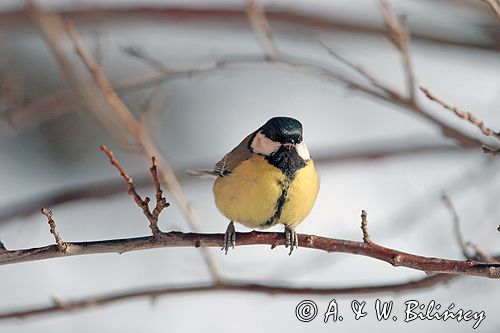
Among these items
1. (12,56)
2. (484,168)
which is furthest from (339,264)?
(12,56)

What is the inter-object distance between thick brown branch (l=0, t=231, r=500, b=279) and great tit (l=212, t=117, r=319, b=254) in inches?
12.7

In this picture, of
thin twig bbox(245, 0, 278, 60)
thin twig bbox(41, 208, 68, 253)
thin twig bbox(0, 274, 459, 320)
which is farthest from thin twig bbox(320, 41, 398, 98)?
thin twig bbox(41, 208, 68, 253)

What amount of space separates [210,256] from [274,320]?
1573 millimetres

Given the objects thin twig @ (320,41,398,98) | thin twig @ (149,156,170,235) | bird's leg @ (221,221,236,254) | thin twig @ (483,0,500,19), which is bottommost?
thin twig @ (149,156,170,235)

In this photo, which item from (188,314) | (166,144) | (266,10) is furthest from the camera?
(166,144)

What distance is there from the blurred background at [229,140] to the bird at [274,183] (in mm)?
334

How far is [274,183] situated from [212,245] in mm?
469

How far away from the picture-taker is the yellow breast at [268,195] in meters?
2.84

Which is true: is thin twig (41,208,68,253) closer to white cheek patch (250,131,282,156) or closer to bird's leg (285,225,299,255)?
bird's leg (285,225,299,255)

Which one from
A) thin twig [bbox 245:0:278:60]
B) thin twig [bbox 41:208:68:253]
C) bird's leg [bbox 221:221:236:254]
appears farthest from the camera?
thin twig [bbox 245:0:278:60]

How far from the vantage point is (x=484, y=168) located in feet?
12.5

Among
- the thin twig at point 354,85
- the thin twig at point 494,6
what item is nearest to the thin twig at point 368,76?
the thin twig at point 354,85

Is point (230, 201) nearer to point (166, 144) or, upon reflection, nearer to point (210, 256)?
point (210, 256)

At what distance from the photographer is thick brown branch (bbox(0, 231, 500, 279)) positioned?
7.67 ft
